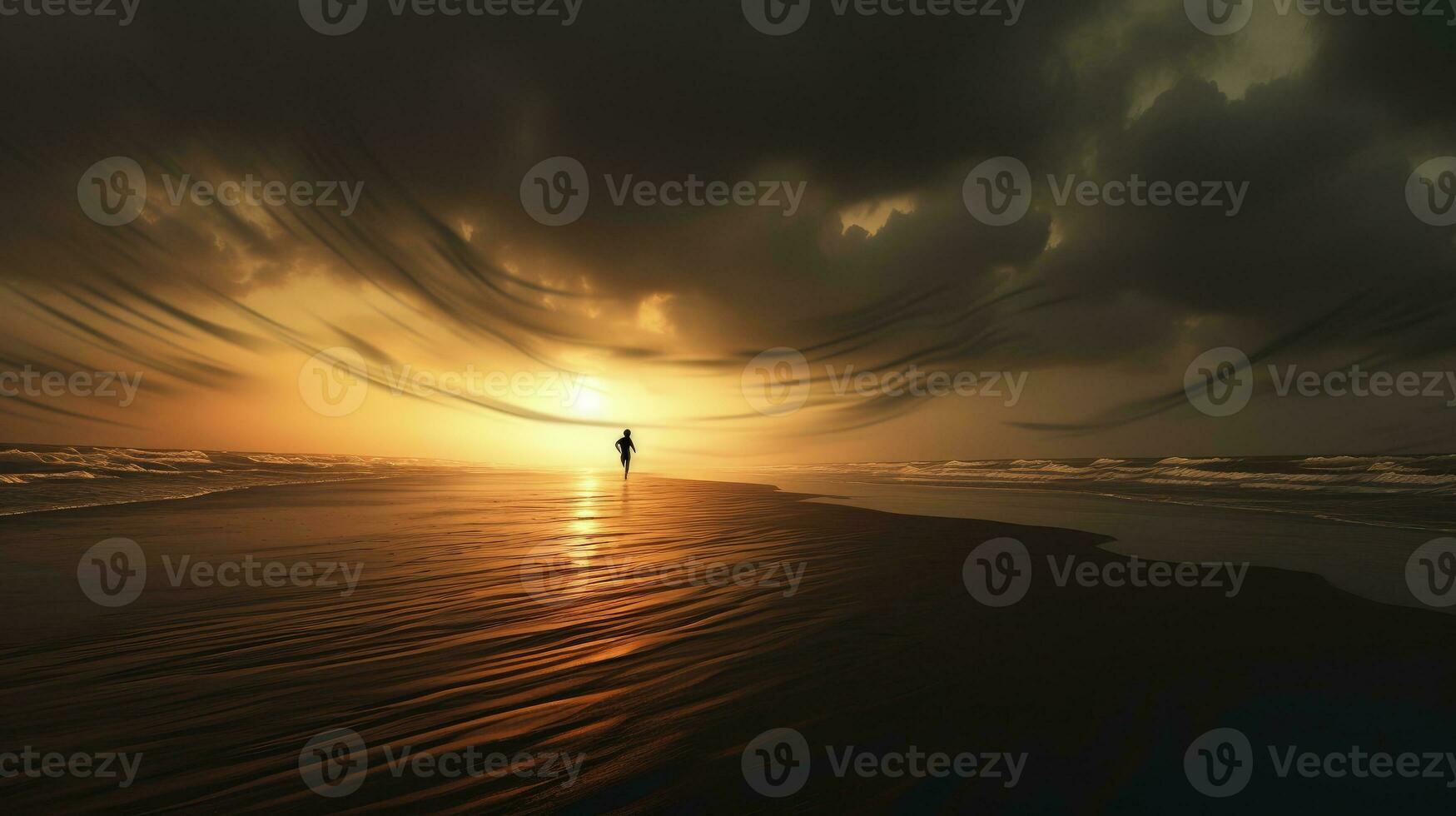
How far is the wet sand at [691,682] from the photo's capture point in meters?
2.55

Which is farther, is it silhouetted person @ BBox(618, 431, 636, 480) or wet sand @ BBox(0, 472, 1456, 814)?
silhouetted person @ BBox(618, 431, 636, 480)

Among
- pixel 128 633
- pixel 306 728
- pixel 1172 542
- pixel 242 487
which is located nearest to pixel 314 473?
pixel 242 487

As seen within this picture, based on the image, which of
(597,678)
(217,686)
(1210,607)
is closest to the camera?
(217,686)

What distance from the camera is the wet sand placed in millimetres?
2555

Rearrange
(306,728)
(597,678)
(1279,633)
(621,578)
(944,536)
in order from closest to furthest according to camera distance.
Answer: (306,728) < (597,678) < (1279,633) < (621,578) < (944,536)

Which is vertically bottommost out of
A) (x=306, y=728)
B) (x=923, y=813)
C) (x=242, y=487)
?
(x=923, y=813)

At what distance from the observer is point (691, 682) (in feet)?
11.9

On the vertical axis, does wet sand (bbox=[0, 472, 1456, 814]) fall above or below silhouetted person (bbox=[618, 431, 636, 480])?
below

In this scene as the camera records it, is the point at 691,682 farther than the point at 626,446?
No

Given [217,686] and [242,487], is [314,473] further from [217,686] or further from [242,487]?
[217,686]

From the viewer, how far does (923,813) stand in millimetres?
2439

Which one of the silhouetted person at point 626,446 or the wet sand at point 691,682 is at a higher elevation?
the silhouetted person at point 626,446

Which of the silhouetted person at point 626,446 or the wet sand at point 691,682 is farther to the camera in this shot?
the silhouetted person at point 626,446

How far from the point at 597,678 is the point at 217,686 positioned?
2233 mm
